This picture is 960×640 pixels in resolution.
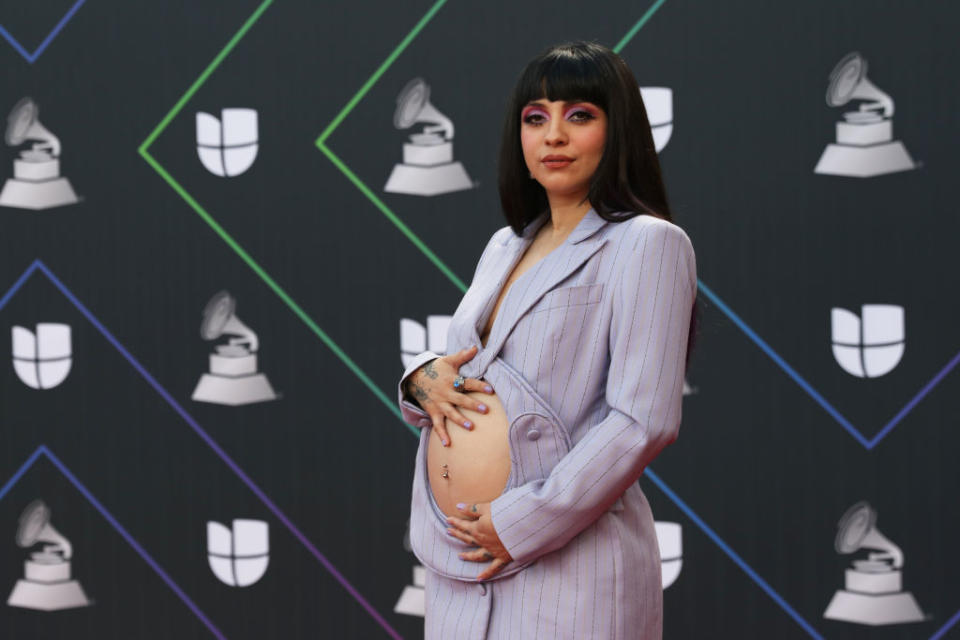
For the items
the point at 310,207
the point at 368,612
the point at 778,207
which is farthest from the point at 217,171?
the point at 778,207

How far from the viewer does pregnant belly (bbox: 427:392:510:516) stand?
1545 mm

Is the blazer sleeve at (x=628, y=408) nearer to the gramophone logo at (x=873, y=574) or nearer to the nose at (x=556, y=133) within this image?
the nose at (x=556, y=133)

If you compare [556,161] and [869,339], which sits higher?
[556,161]

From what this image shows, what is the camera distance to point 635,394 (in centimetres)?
143

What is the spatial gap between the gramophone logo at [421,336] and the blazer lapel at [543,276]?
1.04m

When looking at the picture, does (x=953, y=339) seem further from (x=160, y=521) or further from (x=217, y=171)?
(x=160, y=521)

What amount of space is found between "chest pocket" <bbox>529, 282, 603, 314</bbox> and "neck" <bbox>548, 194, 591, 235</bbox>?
0.15 metres

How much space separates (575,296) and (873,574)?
1.25 m

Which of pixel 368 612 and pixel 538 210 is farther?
pixel 368 612

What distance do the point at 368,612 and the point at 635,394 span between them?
153cm

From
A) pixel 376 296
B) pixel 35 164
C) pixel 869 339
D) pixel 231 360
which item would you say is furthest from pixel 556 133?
pixel 35 164

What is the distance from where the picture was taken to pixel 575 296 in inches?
59.2

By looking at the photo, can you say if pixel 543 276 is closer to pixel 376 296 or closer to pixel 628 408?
pixel 628 408

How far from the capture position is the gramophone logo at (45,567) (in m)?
2.99
